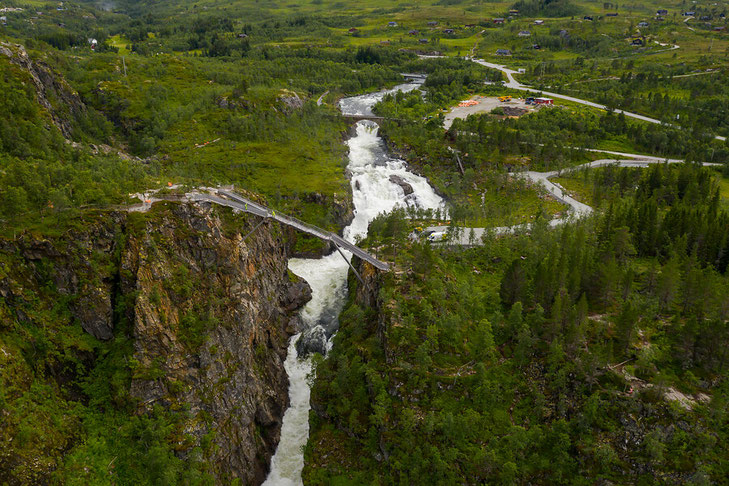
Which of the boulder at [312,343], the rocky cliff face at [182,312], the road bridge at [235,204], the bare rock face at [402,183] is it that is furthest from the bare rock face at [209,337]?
the bare rock face at [402,183]

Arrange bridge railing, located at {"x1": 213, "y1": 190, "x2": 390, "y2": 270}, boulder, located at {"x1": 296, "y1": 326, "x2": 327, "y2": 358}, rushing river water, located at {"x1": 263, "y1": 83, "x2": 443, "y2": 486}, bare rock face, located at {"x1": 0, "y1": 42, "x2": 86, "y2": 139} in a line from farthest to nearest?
bare rock face, located at {"x1": 0, "y1": 42, "x2": 86, "y2": 139} < bridge railing, located at {"x1": 213, "y1": 190, "x2": 390, "y2": 270} < boulder, located at {"x1": 296, "y1": 326, "x2": 327, "y2": 358} < rushing river water, located at {"x1": 263, "y1": 83, "x2": 443, "y2": 486}

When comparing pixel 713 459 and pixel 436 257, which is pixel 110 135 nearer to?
pixel 436 257

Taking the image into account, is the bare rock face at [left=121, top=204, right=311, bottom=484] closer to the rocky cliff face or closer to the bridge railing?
the rocky cliff face

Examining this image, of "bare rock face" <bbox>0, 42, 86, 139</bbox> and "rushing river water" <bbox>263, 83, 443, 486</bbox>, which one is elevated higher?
"bare rock face" <bbox>0, 42, 86, 139</bbox>

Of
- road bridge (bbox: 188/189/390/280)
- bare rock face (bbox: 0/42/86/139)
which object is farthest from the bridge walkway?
bare rock face (bbox: 0/42/86/139)

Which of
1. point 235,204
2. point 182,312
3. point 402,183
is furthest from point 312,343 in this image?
point 402,183

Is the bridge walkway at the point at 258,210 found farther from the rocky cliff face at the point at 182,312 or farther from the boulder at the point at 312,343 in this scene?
the boulder at the point at 312,343

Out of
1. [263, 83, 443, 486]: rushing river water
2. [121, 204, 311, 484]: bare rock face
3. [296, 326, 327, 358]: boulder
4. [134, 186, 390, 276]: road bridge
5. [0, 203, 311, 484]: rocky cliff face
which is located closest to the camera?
[0, 203, 311, 484]: rocky cliff face

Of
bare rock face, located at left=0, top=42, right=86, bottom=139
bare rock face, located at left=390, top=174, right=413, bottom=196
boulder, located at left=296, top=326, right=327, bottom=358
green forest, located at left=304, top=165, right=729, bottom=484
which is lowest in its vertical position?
boulder, located at left=296, top=326, right=327, bottom=358
